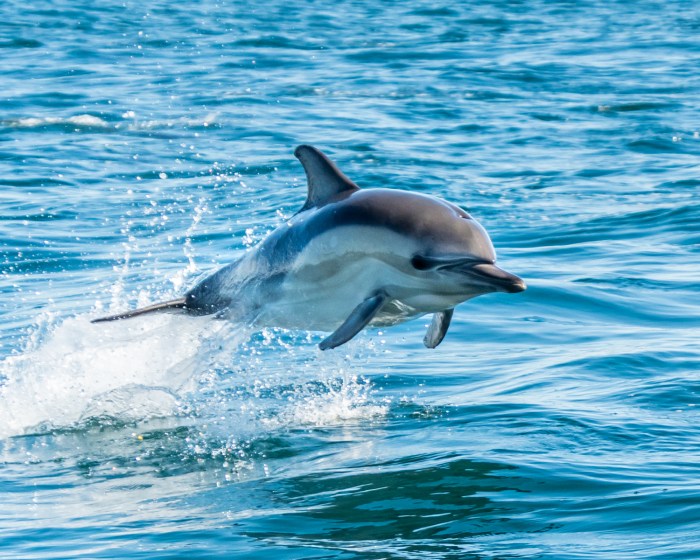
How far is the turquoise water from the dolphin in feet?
2.07

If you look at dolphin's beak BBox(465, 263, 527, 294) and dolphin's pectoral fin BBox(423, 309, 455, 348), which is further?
dolphin's pectoral fin BBox(423, 309, 455, 348)

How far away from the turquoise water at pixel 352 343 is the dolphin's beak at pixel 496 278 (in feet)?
3.65

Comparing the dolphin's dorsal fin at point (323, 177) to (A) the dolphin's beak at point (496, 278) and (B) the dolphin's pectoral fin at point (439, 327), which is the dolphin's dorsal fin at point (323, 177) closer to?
(B) the dolphin's pectoral fin at point (439, 327)

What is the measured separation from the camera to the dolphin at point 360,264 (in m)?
6.82

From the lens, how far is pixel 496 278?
654 cm

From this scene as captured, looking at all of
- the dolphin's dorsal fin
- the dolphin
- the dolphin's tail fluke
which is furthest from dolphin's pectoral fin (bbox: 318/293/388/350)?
the dolphin's tail fluke

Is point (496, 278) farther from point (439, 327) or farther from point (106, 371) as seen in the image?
point (106, 371)

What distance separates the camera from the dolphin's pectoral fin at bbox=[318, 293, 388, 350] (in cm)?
685

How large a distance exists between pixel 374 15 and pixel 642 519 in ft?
97.7

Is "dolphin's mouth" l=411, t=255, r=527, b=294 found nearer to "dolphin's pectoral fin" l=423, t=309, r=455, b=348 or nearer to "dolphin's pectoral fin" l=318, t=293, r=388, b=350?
"dolphin's pectoral fin" l=318, t=293, r=388, b=350

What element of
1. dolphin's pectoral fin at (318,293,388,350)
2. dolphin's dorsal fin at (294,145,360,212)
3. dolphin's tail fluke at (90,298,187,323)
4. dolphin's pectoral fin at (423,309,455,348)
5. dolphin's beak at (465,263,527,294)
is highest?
dolphin's dorsal fin at (294,145,360,212)

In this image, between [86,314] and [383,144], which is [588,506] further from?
[383,144]

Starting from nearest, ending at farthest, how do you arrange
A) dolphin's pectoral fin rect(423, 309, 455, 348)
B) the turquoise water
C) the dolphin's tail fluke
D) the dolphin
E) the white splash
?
1. the turquoise water
2. the dolphin
3. dolphin's pectoral fin rect(423, 309, 455, 348)
4. the dolphin's tail fluke
5. the white splash

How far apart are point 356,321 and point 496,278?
811 mm
